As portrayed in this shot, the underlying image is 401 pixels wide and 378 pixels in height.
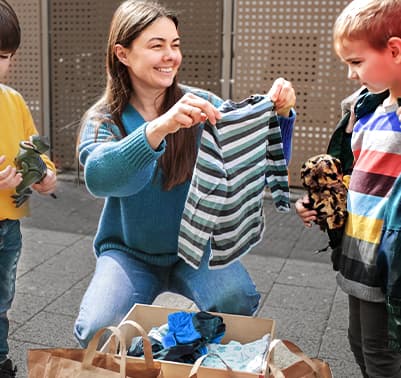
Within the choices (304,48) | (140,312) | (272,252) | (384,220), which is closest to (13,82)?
(304,48)

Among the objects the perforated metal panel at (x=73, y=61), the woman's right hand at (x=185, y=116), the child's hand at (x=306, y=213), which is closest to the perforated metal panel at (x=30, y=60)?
the perforated metal panel at (x=73, y=61)

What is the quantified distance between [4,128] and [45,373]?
1.12 meters

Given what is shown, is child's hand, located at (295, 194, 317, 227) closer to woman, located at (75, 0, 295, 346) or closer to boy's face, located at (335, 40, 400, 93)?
woman, located at (75, 0, 295, 346)

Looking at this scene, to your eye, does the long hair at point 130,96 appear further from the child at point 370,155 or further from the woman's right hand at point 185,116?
the child at point 370,155

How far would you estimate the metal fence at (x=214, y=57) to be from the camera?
6.06 metres

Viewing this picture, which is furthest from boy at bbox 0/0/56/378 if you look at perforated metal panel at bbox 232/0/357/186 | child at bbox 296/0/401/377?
perforated metal panel at bbox 232/0/357/186

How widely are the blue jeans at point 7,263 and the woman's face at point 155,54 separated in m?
0.84

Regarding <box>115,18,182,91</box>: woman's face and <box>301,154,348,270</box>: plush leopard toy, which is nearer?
<box>301,154,348,270</box>: plush leopard toy

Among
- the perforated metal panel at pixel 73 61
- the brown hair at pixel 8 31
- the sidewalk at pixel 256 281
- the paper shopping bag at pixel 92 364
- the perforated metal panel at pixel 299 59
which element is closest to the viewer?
the paper shopping bag at pixel 92 364

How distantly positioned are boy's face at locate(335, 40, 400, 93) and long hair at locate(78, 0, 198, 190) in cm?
82

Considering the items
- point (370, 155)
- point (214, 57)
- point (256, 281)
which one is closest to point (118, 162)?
point (370, 155)

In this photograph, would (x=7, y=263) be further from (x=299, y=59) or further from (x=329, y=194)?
(x=299, y=59)

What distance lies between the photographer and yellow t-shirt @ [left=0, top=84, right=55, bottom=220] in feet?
8.47

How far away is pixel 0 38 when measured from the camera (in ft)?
8.07
